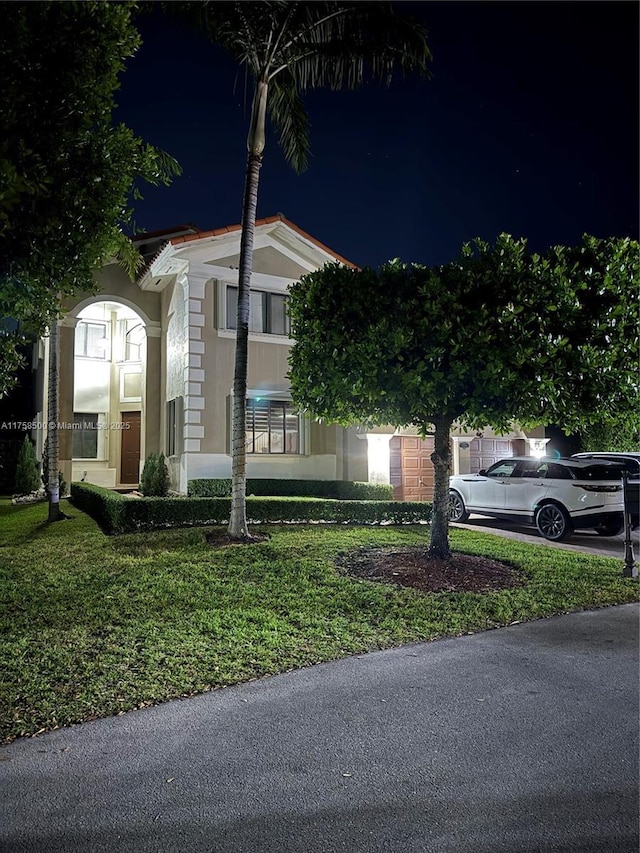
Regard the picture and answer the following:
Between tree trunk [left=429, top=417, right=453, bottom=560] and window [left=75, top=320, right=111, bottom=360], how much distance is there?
612 inches

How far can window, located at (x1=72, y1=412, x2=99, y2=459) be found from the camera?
20.4m

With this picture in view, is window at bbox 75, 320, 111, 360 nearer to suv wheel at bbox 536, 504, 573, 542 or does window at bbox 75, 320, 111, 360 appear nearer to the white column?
the white column

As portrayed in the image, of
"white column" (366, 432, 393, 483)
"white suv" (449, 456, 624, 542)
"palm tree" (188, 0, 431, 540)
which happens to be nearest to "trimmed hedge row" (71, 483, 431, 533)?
"palm tree" (188, 0, 431, 540)

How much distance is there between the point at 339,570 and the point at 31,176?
601 cm

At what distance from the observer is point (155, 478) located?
15.4m

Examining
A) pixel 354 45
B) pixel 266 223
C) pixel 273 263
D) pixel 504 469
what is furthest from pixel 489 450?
pixel 354 45

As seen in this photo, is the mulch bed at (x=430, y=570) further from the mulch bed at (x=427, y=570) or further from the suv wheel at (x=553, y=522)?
the suv wheel at (x=553, y=522)

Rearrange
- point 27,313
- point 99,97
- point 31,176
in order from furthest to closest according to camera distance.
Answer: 1. point 27,313
2. point 99,97
3. point 31,176

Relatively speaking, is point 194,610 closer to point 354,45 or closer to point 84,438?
point 354,45

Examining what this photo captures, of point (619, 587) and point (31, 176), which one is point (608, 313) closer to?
point (619, 587)

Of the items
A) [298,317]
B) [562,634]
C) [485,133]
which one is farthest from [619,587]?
[485,133]

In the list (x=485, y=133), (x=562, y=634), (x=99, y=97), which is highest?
(x=485, y=133)

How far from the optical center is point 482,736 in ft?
12.1

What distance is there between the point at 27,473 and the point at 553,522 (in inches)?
602
